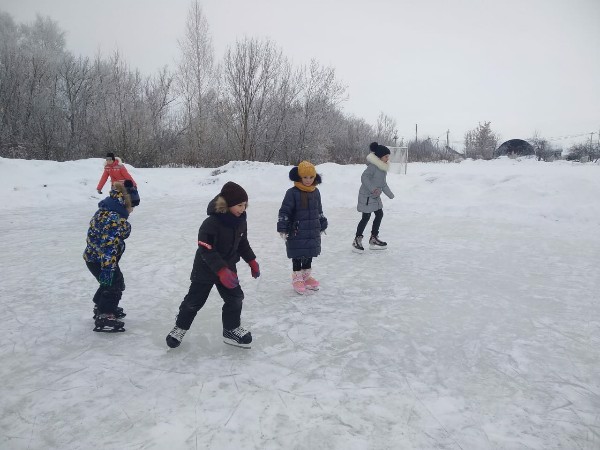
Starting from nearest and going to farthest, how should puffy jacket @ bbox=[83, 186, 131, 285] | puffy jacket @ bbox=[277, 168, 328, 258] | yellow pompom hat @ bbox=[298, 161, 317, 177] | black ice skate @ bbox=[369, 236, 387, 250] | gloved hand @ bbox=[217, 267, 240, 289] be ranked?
gloved hand @ bbox=[217, 267, 240, 289] < puffy jacket @ bbox=[83, 186, 131, 285] < yellow pompom hat @ bbox=[298, 161, 317, 177] < puffy jacket @ bbox=[277, 168, 328, 258] < black ice skate @ bbox=[369, 236, 387, 250]

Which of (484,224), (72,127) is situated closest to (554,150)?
(484,224)

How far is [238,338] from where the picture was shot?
9.73ft

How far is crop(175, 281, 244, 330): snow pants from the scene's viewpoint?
2.89 meters

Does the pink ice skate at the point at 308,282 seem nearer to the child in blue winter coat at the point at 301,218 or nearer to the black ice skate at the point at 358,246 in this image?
the child in blue winter coat at the point at 301,218

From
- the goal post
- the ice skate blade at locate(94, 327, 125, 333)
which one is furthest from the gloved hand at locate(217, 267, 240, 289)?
the goal post

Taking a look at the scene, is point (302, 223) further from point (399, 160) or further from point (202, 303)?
point (399, 160)

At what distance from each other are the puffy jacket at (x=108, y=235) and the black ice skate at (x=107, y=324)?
0.34 m

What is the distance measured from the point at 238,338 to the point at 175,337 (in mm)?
457

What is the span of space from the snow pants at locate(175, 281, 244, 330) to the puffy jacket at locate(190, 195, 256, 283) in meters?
0.07

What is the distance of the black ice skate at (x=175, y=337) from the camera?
9.55 feet

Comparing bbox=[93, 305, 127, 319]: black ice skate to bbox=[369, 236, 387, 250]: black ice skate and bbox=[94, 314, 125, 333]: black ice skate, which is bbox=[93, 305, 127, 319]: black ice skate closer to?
bbox=[94, 314, 125, 333]: black ice skate

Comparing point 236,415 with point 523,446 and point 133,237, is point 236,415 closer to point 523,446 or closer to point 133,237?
point 523,446

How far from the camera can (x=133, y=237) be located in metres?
6.68

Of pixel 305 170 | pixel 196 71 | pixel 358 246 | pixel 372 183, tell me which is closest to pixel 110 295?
Result: pixel 305 170
